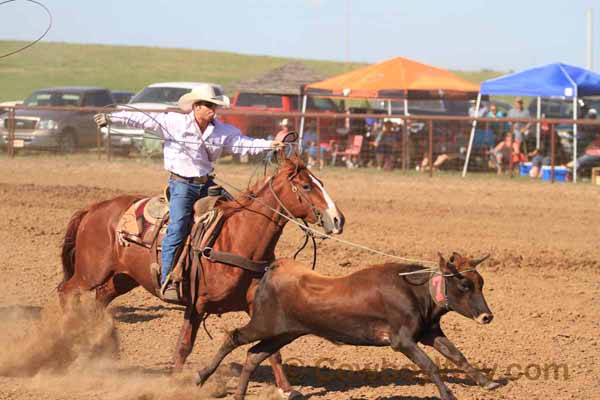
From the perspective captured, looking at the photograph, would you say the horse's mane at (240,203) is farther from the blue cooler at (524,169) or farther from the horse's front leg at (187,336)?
the blue cooler at (524,169)

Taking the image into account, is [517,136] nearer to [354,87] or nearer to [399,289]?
[354,87]

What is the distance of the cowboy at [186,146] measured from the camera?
6730 millimetres

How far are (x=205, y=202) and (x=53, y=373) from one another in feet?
5.19

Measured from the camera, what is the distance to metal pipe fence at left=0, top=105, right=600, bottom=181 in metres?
18.5

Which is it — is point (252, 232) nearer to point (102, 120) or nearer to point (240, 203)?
point (240, 203)

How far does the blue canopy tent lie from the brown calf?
47.7 feet

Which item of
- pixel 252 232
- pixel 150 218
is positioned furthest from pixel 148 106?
pixel 252 232

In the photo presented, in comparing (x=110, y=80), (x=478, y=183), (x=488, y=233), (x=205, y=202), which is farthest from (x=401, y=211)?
(x=110, y=80)

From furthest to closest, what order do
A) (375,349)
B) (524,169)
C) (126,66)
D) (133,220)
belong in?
(126,66)
(524,169)
(375,349)
(133,220)

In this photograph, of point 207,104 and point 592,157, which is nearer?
point 207,104

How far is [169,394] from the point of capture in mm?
6254

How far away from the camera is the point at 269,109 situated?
22516mm

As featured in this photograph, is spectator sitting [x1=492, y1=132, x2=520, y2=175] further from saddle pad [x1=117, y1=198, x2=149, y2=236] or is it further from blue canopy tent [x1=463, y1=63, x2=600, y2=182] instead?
saddle pad [x1=117, y1=198, x2=149, y2=236]

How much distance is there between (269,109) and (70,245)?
1512cm
